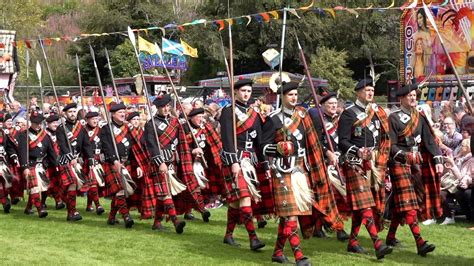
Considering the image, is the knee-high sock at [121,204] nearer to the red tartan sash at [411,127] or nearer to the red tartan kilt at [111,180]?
the red tartan kilt at [111,180]

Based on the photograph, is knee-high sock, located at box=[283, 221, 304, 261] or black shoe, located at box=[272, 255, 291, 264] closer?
knee-high sock, located at box=[283, 221, 304, 261]

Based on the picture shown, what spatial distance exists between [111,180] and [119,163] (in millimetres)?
269

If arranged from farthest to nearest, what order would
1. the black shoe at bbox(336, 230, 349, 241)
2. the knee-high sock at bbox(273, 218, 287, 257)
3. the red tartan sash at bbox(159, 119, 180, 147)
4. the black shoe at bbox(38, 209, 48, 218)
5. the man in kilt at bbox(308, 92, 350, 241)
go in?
→ the black shoe at bbox(38, 209, 48, 218) → the red tartan sash at bbox(159, 119, 180, 147) → the black shoe at bbox(336, 230, 349, 241) → the man in kilt at bbox(308, 92, 350, 241) → the knee-high sock at bbox(273, 218, 287, 257)

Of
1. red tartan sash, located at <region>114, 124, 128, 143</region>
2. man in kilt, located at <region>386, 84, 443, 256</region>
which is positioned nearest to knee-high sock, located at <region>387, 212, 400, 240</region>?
man in kilt, located at <region>386, 84, 443, 256</region>

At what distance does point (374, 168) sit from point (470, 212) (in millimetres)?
3336

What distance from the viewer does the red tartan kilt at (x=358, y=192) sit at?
837cm

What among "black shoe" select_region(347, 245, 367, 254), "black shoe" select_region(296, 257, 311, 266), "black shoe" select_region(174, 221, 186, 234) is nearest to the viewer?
"black shoe" select_region(296, 257, 311, 266)

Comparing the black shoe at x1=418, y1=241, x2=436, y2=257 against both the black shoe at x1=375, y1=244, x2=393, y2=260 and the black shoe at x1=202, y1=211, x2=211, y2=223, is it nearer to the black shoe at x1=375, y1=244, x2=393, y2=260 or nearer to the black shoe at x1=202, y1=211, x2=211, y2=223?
the black shoe at x1=375, y1=244, x2=393, y2=260

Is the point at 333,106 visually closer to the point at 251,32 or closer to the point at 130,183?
the point at 130,183

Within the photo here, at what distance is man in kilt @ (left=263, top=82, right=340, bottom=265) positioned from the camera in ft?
25.6

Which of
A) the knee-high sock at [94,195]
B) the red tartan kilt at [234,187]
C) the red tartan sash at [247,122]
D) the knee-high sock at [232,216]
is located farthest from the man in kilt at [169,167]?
the knee-high sock at [94,195]

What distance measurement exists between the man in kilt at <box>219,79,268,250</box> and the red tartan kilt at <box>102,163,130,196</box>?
2.67 m

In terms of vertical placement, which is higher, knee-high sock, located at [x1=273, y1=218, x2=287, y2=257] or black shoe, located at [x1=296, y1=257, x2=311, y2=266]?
knee-high sock, located at [x1=273, y1=218, x2=287, y2=257]

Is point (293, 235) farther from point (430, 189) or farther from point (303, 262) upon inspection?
point (430, 189)
